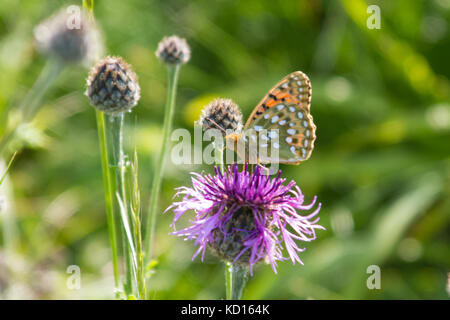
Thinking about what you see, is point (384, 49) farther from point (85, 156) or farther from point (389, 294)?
point (85, 156)

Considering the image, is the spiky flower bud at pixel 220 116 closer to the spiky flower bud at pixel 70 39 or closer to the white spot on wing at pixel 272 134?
the white spot on wing at pixel 272 134

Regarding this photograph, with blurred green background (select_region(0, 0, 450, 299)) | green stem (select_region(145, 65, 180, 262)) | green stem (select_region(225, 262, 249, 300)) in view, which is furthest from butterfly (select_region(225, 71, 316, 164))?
blurred green background (select_region(0, 0, 450, 299))

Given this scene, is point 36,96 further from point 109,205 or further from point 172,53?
point 172,53

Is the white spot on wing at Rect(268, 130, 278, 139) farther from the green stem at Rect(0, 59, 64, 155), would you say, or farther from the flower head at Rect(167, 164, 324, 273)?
the green stem at Rect(0, 59, 64, 155)

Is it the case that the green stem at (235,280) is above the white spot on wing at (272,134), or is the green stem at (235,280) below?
below

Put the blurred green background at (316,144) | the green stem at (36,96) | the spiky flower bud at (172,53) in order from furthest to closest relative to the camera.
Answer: the blurred green background at (316,144)
the spiky flower bud at (172,53)
the green stem at (36,96)
